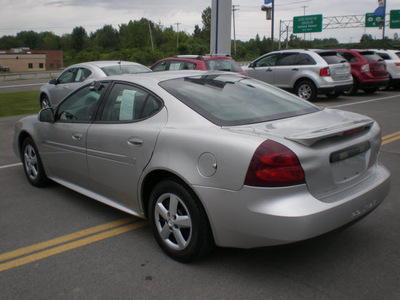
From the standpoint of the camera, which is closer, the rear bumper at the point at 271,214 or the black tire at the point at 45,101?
the rear bumper at the point at 271,214

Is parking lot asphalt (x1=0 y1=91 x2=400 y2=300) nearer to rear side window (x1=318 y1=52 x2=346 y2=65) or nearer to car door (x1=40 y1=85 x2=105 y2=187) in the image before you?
car door (x1=40 y1=85 x2=105 y2=187)

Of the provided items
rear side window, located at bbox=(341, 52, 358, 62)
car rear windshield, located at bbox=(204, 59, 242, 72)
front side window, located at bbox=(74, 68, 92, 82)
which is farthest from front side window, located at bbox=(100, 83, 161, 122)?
rear side window, located at bbox=(341, 52, 358, 62)

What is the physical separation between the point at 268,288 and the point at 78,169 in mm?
2382

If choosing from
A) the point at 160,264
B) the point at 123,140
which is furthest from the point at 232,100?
the point at 160,264

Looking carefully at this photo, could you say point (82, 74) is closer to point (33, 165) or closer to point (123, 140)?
point (33, 165)

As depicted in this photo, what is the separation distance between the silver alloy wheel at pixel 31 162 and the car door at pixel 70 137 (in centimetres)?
36

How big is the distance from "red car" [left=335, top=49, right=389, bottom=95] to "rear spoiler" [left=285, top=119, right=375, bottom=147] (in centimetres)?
1402

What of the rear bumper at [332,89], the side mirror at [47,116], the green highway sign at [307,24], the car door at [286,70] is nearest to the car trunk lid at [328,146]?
the side mirror at [47,116]

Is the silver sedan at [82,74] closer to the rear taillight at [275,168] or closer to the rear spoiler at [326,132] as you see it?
the rear spoiler at [326,132]

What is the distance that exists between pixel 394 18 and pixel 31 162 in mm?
49826

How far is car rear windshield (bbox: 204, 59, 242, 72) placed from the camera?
1250 centimetres

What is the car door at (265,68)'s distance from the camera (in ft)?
51.8

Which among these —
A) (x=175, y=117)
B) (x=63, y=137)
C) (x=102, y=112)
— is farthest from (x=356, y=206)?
(x=63, y=137)

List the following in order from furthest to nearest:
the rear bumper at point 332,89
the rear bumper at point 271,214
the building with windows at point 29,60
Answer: the building with windows at point 29,60 < the rear bumper at point 332,89 < the rear bumper at point 271,214
